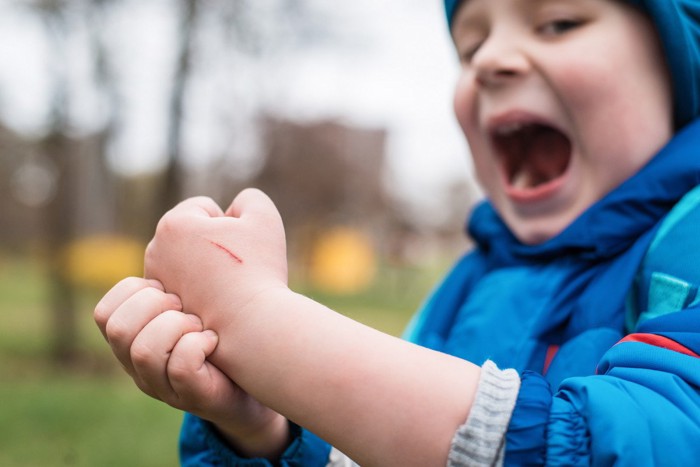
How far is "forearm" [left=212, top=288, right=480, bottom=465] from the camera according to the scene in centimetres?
90

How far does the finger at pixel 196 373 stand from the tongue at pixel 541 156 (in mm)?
801

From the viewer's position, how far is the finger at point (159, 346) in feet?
3.15

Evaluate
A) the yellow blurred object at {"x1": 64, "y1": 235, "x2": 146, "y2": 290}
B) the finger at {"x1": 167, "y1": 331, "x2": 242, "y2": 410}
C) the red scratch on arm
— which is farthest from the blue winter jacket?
the yellow blurred object at {"x1": 64, "y1": 235, "x2": 146, "y2": 290}

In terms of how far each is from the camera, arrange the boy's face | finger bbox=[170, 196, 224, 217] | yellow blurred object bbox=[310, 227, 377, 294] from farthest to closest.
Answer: yellow blurred object bbox=[310, 227, 377, 294] → the boy's face → finger bbox=[170, 196, 224, 217]

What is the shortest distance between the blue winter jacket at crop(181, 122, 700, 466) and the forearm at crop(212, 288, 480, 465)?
0.09m

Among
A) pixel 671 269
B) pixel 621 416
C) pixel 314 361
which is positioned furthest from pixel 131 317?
pixel 671 269

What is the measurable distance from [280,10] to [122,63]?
162cm

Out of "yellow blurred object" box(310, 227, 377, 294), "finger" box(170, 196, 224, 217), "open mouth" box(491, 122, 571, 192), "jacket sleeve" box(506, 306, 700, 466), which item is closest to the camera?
"jacket sleeve" box(506, 306, 700, 466)

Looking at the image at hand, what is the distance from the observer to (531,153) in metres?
1.59

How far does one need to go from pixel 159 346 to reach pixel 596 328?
2.14 ft

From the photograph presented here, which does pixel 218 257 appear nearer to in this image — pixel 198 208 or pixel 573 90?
pixel 198 208

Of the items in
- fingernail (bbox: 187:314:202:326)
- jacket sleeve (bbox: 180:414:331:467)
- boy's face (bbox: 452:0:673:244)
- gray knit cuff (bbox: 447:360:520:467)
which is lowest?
jacket sleeve (bbox: 180:414:331:467)

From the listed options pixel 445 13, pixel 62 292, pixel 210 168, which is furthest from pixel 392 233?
pixel 445 13

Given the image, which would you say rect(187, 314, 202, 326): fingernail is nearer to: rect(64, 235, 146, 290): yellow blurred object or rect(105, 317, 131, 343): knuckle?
rect(105, 317, 131, 343): knuckle
